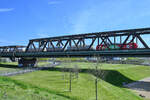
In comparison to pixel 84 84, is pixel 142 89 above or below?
below

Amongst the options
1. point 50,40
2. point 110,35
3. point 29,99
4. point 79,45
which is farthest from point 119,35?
point 29,99

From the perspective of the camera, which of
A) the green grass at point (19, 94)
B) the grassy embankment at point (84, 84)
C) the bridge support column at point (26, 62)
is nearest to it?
the green grass at point (19, 94)

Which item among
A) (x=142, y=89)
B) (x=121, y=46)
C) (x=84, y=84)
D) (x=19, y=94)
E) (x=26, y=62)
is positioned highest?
(x=121, y=46)

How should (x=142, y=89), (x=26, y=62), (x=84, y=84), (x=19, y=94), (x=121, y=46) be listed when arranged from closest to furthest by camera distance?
(x=19, y=94) → (x=84, y=84) → (x=142, y=89) → (x=121, y=46) → (x=26, y=62)

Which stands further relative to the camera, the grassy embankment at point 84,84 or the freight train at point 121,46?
the freight train at point 121,46

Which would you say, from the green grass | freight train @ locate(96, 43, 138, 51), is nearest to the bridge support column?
freight train @ locate(96, 43, 138, 51)

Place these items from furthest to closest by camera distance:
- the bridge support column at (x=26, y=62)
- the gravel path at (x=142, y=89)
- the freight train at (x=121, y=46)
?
1. the bridge support column at (x=26, y=62)
2. the freight train at (x=121, y=46)
3. the gravel path at (x=142, y=89)

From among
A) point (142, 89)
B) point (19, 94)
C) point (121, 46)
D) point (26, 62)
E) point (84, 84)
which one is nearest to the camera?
point (19, 94)

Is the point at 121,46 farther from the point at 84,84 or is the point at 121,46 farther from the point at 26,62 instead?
the point at 26,62

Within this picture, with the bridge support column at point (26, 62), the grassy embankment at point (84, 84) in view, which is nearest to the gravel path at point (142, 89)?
the grassy embankment at point (84, 84)

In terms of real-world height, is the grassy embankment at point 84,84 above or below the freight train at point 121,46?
below

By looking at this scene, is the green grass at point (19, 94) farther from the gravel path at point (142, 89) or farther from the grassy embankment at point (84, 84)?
the gravel path at point (142, 89)

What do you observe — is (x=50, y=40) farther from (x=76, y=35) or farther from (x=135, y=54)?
(x=135, y=54)

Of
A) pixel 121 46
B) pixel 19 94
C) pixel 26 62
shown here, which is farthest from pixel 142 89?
pixel 26 62
